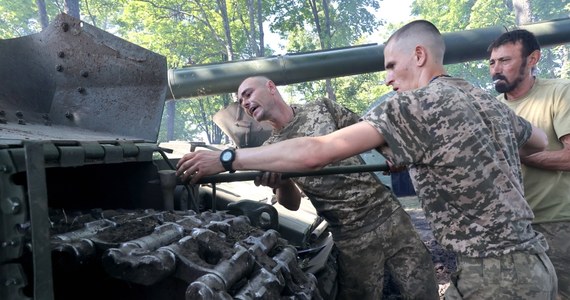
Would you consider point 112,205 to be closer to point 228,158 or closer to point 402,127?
point 228,158

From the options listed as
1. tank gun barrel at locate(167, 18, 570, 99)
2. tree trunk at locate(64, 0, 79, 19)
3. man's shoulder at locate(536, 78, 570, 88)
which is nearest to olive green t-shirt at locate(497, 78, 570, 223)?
man's shoulder at locate(536, 78, 570, 88)

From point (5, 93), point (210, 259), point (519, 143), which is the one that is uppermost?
point (5, 93)

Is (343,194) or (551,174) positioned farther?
(343,194)

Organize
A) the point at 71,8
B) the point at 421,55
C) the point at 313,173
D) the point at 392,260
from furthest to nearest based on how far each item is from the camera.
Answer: the point at 71,8
the point at 392,260
the point at 313,173
the point at 421,55

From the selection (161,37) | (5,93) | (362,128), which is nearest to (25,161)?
(362,128)

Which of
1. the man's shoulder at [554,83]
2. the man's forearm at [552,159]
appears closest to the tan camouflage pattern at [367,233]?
the man's forearm at [552,159]

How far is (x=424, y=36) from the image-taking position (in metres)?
2.73

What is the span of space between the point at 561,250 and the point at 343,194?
154 centimetres

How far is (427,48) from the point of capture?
269 centimetres

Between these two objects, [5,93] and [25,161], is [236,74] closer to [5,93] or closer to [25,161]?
[5,93]

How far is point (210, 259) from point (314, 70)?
5.62 m

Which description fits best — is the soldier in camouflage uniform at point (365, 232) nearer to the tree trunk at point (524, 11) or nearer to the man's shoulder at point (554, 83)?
the man's shoulder at point (554, 83)

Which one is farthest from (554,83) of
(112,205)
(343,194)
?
(112,205)

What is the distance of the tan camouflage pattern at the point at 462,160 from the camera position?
239 centimetres
